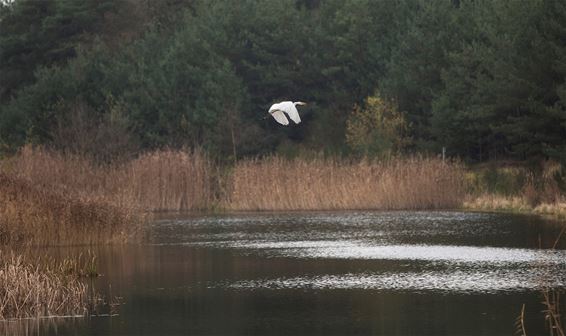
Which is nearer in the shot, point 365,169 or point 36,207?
point 36,207

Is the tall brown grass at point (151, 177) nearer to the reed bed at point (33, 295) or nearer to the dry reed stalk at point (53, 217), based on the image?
the dry reed stalk at point (53, 217)

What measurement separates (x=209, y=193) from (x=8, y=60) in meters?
30.2

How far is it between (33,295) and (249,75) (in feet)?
152

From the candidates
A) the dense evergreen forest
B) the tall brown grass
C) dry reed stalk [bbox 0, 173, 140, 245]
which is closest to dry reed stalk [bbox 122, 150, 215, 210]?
the tall brown grass

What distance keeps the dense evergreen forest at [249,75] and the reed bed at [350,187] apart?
629 cm

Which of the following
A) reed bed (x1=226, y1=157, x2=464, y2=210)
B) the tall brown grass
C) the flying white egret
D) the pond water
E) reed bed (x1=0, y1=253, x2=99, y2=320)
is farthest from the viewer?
reed bed (x1=226, y1=157, x2=464, y2=210)

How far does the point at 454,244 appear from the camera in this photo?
24.1 metres

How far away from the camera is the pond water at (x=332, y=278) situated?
14273mm

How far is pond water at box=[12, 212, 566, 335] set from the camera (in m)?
14.3

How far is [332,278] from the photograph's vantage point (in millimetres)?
18797

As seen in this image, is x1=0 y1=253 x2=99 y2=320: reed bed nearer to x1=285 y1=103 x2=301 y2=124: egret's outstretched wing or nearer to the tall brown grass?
x1=285 y1=103 x2=301 y2=124: egret's outstretched wing

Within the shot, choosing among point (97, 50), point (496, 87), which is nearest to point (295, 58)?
point (97, 50)

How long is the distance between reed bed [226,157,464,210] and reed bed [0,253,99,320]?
20.3 metres

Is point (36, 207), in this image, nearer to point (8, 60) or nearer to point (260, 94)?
point (260, 94)
